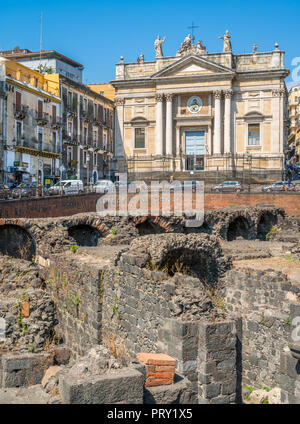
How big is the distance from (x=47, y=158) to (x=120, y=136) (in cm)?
787

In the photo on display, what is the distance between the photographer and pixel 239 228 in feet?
81.9

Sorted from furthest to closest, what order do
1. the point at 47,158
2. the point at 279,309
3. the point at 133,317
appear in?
the point at 47,158, the point at 279,309, the point at 133,317

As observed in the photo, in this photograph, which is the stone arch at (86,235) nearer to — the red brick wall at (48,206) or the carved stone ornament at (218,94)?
the red brick wall at (48,206)

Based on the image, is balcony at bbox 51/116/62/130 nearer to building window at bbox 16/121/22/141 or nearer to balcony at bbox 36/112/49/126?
balcony at bbox 36/112/49/126

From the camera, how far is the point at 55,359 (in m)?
8.71

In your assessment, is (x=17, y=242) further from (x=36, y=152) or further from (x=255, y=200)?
(x=36, y=152)

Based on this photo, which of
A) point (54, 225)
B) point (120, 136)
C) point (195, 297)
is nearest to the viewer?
point (195, 297)

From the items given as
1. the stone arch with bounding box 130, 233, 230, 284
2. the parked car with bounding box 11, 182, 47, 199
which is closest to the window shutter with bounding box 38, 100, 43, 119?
the parked car with bounding box 11, 182, 47, 199

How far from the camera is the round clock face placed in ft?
147

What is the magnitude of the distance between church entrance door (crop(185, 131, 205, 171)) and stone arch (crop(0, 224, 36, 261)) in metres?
30.0

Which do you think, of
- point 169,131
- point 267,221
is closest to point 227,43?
point 169,131

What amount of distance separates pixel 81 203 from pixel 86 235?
37.4 ft

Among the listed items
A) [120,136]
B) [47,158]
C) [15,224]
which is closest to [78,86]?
[120,136]
